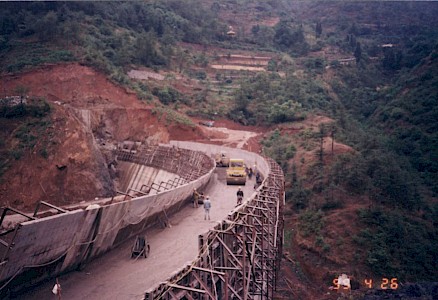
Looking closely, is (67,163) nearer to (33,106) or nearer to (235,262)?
(33,106)

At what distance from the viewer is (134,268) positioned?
575 inches

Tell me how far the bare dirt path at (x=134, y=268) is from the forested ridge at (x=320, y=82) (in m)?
15.1

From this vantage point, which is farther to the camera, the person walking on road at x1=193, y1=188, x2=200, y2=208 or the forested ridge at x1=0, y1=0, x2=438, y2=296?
the forested ridge at x1=0, y1=0, x2=438, y2=296

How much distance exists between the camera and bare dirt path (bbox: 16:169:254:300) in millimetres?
12438

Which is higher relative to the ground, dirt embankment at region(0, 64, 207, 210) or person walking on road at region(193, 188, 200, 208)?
person walking on road at region(193, 188, 200, 208)

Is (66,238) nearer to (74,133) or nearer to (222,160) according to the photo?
(74,133)

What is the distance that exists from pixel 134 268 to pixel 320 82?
215ft

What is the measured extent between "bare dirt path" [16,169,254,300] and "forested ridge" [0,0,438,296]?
15.1 meters

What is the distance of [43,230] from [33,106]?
1105 inches

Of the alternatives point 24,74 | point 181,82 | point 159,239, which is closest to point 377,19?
point 181,82

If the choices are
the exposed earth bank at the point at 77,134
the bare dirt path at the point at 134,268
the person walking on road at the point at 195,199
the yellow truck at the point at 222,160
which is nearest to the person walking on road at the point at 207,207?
the bare dirt path at the point at 134,268
